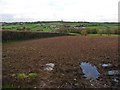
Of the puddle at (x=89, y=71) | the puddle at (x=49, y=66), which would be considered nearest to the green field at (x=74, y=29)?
the puddle at (x=49, y=66)

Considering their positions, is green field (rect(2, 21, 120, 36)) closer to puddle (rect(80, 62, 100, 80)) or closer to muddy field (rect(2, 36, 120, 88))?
muddy field (rect(2, 36, 120, 88))

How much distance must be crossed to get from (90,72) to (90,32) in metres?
57.8

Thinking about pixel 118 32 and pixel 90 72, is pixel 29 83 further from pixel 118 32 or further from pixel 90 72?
pixel 118 32

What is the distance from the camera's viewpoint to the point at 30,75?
1173 centimetres

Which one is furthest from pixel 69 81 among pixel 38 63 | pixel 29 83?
pixel 38 63

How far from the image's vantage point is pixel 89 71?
13.7m

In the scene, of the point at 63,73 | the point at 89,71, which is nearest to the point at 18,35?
the point at 89,71

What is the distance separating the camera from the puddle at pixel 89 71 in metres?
12.6

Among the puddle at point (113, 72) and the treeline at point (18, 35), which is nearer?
the puddle at point (113, 72)

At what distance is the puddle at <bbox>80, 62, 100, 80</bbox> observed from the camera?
12.6 metres

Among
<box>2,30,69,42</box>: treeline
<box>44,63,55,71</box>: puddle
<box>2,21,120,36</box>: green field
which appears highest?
<box>2,21,120,36</box>: green field

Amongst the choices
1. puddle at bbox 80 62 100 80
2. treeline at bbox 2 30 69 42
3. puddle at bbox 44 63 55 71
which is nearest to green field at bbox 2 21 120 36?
treeline at bbox 2 30 69 42

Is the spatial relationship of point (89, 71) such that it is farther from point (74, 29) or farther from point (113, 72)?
point (74, 29)

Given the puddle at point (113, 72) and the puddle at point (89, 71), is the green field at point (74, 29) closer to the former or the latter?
the puddle at point (89, 71)
